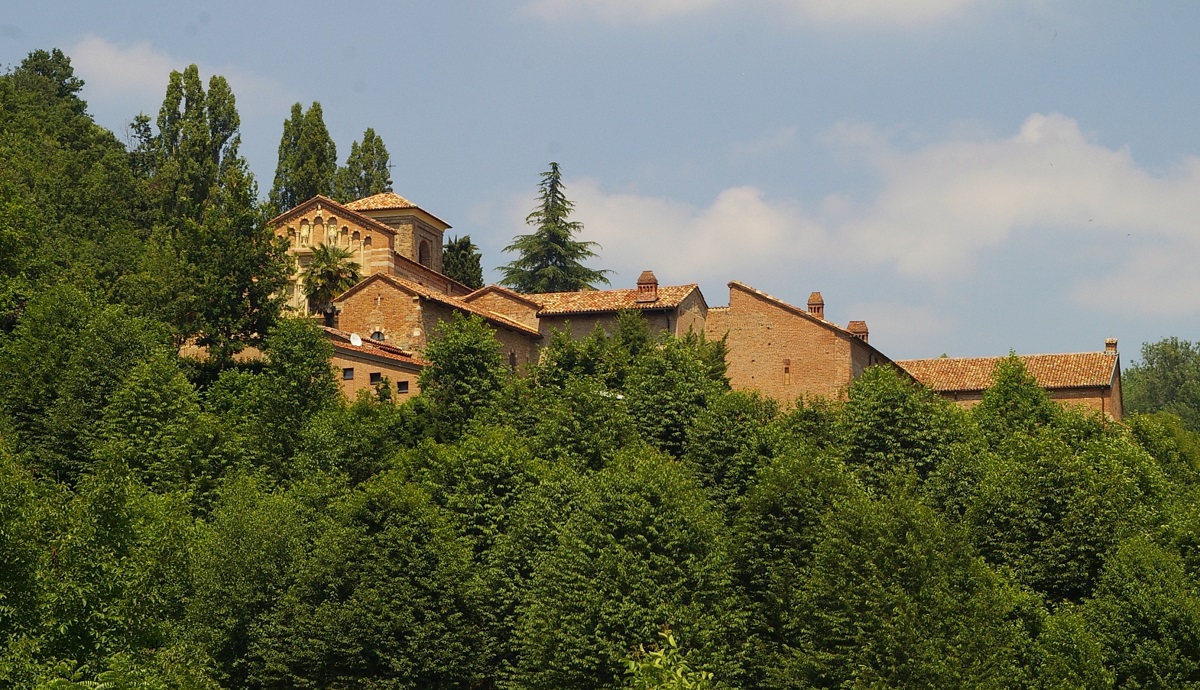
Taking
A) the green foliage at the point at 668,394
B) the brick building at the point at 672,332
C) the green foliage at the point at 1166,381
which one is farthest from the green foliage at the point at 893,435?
the green foliage at the point at 1166,381

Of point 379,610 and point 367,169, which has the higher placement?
point 367,169

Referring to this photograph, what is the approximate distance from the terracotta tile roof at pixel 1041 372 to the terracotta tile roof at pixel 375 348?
23.1m

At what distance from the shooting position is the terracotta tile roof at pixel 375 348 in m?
56.9

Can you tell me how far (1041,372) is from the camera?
66000mm

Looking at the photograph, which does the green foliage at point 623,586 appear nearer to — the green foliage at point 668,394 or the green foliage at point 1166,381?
the green foliage at point 668,394

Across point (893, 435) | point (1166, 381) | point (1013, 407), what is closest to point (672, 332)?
point (1013, 407)

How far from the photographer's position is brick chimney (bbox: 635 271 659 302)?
63938 millimetres

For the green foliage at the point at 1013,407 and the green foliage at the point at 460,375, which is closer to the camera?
the green foliage at the point at 460,375

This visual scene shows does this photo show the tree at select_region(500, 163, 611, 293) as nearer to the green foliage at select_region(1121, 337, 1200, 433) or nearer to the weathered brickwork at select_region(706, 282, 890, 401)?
the weathered brickwork at select_region(706, 282, 890, 401)

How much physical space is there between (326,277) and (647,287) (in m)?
14.9

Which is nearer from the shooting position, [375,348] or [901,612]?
[901,612]

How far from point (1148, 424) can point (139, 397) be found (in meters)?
37.2

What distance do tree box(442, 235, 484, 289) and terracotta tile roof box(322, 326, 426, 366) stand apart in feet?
77.0

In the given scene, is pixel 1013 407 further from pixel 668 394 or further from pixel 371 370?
pixel 371 370
